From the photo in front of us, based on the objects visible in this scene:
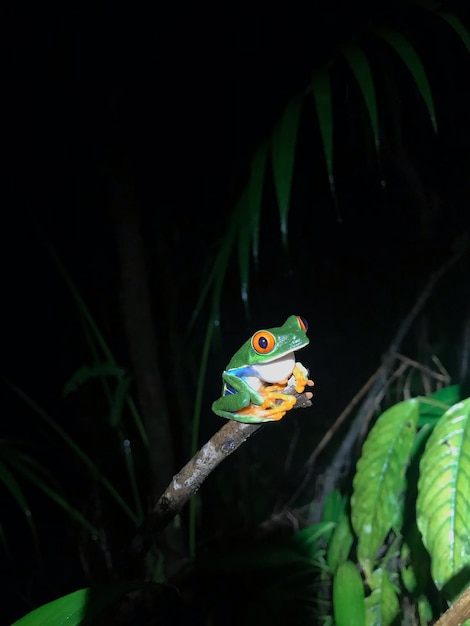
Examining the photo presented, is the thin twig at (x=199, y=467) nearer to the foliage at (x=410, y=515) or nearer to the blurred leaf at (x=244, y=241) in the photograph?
the foliage at (x=410, y=515)

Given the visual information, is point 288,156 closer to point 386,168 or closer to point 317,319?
point 386,168

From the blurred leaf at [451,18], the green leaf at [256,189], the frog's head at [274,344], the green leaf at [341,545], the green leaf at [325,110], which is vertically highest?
the blurred leaf at [451,18]

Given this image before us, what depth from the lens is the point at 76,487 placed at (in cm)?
317

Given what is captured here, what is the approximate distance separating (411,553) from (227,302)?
207 centimetres

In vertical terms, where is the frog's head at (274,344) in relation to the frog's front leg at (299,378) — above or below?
above

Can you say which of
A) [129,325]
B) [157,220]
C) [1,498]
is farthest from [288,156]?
[1,498]

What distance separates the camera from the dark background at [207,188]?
2.07 m

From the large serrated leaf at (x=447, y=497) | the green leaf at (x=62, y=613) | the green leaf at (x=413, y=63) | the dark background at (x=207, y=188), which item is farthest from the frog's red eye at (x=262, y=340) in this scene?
the dark background at (x=207, y=188)

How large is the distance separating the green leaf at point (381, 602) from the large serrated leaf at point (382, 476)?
Answer: 8.6 inches

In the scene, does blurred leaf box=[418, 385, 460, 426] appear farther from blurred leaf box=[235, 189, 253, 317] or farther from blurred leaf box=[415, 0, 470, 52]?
blurred leaf box=[415, 0, 470, 52]

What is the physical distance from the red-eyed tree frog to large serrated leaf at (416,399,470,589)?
33 centimetres

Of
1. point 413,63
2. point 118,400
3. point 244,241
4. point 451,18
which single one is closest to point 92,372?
point 118,400

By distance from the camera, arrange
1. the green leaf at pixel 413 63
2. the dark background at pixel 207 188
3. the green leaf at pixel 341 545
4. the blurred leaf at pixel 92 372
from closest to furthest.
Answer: the green leaf at pixel 413 63, the green leaf at pixel 341 545, the blurred leaf at pixel 92 372, the dark background at pixel 207 188

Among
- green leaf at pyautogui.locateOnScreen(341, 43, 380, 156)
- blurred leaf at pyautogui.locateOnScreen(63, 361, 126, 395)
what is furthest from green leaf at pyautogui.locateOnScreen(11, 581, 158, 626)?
blurred leaf at pyautogui.locateOnScreen(63, 361, 126, 395)
